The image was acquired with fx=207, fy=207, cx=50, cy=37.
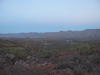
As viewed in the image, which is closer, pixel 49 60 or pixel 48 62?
pixel 48 62

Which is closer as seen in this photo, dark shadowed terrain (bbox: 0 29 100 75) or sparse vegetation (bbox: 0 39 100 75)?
sparse vegetation (bbox: 0 39 100 75)

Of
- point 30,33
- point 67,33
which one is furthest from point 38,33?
point 67,33

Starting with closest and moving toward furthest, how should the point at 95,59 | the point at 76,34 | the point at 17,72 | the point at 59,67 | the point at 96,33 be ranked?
1. the point at 17,72
2. the point at 59,67
3. the point at 95,59
4. the point at 96,33
5. the point at 76,34

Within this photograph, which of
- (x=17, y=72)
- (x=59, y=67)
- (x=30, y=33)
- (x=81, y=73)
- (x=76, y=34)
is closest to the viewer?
(x=17, y=72)

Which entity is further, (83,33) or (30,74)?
(83,33)

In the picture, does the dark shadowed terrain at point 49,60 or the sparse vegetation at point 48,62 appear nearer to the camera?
the sparse vegetation at point 48,62

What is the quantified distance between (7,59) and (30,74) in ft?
28.1

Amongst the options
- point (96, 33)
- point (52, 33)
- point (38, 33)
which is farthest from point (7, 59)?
point (38, 33)

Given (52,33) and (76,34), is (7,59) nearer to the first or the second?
(76,34)

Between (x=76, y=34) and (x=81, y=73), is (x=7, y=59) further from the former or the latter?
(x=76, y=34)

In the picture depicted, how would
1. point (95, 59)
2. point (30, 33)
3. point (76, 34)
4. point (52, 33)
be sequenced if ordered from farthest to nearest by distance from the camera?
point (30, 33) < point (52, 33) < point (76, 34) < point (95, 59)

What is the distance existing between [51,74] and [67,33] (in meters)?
113

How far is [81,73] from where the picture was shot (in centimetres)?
1152

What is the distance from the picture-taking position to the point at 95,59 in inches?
695
